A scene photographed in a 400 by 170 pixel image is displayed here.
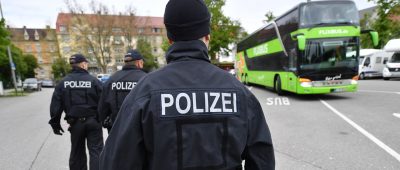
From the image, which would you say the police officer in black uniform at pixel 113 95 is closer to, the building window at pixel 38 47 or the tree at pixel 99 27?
the tree at pixel 99 27

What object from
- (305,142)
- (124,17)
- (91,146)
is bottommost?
(305,142)

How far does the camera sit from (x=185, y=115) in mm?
1346

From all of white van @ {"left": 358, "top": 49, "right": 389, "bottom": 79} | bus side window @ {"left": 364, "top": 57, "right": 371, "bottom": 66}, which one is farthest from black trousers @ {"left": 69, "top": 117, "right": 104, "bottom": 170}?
bus side window @ {"left": 364, "top": 57, "right": 371, "bottom": 66}

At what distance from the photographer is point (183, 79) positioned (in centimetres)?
→ 137

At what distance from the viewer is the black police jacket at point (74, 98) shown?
401cm

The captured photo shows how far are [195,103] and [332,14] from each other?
11023mm

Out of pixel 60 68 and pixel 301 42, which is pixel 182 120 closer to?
pixel 301 42

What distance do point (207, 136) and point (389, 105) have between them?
10141mm

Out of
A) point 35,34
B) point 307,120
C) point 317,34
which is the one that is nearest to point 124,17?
point 317,34

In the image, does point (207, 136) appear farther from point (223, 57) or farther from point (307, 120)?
point (223, 57)

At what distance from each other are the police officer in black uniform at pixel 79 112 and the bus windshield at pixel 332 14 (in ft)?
30.0

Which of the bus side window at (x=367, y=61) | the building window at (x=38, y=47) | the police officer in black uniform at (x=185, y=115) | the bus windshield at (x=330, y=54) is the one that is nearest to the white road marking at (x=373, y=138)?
the bus windshield at (x=330, y=54)

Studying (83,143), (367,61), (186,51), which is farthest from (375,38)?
(367,61)

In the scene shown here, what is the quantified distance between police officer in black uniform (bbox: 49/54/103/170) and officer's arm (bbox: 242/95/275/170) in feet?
10.2
